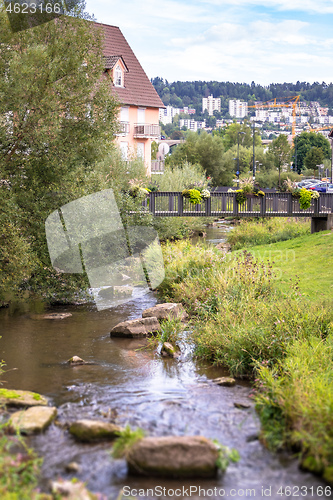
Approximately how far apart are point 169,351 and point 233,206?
50.8ft

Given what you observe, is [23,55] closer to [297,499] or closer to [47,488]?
[47,488]

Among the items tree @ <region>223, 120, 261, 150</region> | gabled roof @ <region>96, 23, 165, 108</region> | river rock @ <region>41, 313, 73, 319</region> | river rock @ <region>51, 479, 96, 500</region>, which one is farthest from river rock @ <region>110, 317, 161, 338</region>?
tree @ <region>223, 120, 261, 150</region>

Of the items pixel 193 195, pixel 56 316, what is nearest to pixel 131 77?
pixel 193 195

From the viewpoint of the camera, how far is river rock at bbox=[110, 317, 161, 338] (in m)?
13.1

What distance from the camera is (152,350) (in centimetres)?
1206


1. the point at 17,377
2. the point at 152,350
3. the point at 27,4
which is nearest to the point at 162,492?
the point at 17,377

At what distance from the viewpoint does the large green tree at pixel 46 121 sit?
14391 mm

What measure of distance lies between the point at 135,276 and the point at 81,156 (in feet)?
20.7

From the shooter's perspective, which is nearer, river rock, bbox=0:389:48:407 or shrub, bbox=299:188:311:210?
river rock, bbox=0:389:48:407

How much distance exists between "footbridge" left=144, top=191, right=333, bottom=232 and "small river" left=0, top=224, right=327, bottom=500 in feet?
37.2

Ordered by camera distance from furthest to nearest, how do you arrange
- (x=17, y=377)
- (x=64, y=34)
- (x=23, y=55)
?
(x=64, y=34), (x=23, y=55), (x=17, y=377)

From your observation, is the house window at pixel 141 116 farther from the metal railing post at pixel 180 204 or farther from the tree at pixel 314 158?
the tree at pixel 314 158

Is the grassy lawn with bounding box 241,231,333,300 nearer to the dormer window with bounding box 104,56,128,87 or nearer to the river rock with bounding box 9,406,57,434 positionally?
the river rock with bounding box 9,406,57,434

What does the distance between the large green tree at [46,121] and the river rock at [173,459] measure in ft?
30.6
